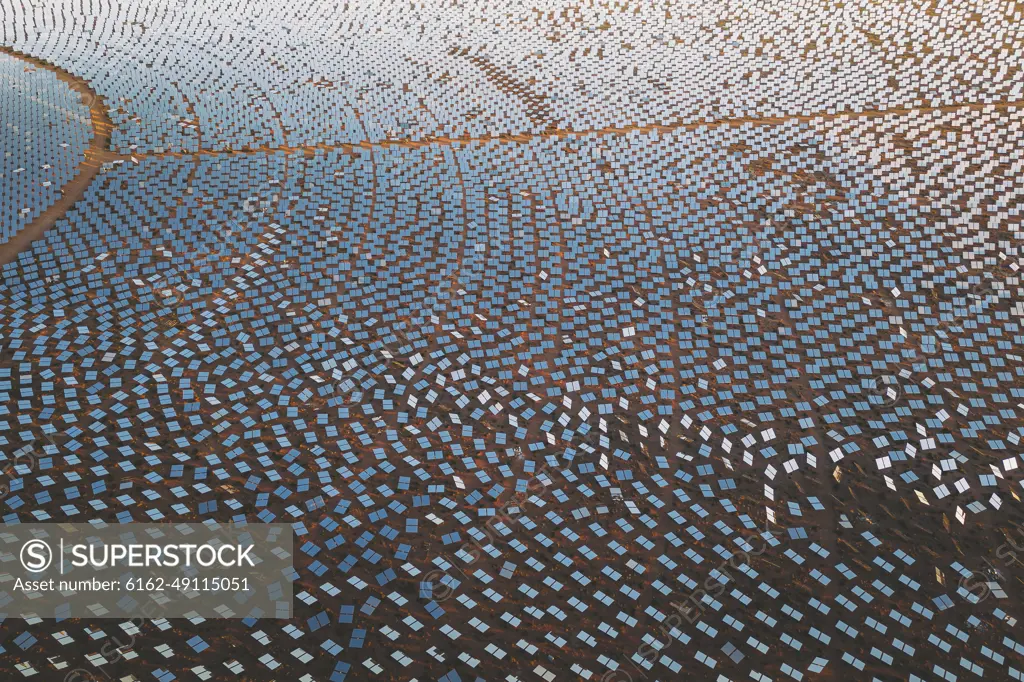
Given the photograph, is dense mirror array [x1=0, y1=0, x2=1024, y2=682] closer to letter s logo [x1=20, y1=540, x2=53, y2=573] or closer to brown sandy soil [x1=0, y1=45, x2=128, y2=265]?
brown sandy soil [x1=0, y1=45, x2=128, y2=265]

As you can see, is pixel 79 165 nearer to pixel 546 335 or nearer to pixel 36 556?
pixel 36 556

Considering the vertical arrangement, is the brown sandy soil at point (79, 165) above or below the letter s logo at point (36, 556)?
above

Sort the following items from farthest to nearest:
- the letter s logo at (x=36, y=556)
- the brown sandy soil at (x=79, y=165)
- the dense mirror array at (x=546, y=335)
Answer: the brown sandy soil at (x=79, y=165) < the letter s logo at (x=36, y=556) < the dense mirror array at (x=546, y=335)

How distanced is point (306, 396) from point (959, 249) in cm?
1714

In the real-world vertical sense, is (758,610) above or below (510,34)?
below

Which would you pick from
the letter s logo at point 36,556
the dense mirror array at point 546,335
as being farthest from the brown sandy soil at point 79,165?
the letter s logo at point 36,556

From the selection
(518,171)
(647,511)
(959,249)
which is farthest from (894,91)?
(647,511)

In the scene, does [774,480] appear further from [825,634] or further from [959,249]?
[959,249]

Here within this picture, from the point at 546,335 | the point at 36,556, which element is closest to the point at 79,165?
the point at 36,556

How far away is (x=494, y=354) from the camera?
20172 millimetres

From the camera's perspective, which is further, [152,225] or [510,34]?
[510,34]

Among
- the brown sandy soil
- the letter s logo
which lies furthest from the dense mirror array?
the letter s logo

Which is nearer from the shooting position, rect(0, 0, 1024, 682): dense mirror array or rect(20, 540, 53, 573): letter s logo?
rect(0, 0, 1024, 682): dense mirror array

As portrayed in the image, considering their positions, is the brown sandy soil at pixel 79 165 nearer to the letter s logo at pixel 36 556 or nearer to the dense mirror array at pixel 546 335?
the dense mirror array at pixel 546 335
